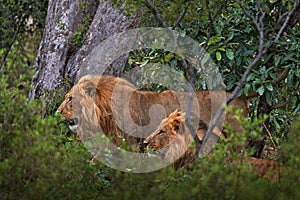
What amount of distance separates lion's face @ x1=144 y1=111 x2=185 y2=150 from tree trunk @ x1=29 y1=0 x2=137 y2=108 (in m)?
1.80

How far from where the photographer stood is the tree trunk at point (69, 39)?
7328 millimetres

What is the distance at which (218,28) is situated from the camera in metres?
6.46

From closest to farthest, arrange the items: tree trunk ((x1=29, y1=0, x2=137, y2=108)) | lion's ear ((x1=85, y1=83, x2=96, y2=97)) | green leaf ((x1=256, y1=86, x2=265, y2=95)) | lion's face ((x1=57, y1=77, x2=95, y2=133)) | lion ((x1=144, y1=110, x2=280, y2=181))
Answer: lion ((x1=144, y1=110, x2=280, y2=181)) < green leaf ((x1=256, y1=86, x2=265, y2=95)) < lion's face ((x1=57, y1=77, x2=95, y2=133)) < lion's ear ((x1=85, y1=83, x2=96, y2=97)) < tree trunk ((x1=29, y1=0, x2=137, y2=108))

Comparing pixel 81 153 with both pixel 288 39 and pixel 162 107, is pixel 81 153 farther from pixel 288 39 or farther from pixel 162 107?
pixel 288 39

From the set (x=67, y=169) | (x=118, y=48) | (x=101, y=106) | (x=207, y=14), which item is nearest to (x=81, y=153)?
(x=67, y=169)

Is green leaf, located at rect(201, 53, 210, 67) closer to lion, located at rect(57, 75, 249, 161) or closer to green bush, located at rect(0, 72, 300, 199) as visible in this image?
lion, located at rect(57, 75, 249, 161)

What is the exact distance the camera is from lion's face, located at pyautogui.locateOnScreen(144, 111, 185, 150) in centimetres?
564

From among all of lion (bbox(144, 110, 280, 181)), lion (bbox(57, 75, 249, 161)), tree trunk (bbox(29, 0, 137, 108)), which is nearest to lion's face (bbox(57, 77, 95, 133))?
lion (bbox(57, 75, 249, 161))

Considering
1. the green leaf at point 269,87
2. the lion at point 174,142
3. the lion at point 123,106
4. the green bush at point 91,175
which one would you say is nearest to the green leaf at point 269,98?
the green leaf at point 269,87

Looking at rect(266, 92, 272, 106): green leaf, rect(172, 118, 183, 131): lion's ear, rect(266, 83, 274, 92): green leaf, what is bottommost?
rect(172, 118, 183, 131): lion's ear

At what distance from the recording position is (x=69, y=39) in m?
7.80

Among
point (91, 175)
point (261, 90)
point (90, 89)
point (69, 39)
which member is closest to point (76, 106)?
point (90, 89)

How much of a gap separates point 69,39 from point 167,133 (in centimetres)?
266

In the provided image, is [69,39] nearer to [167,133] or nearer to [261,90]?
[167,133]
